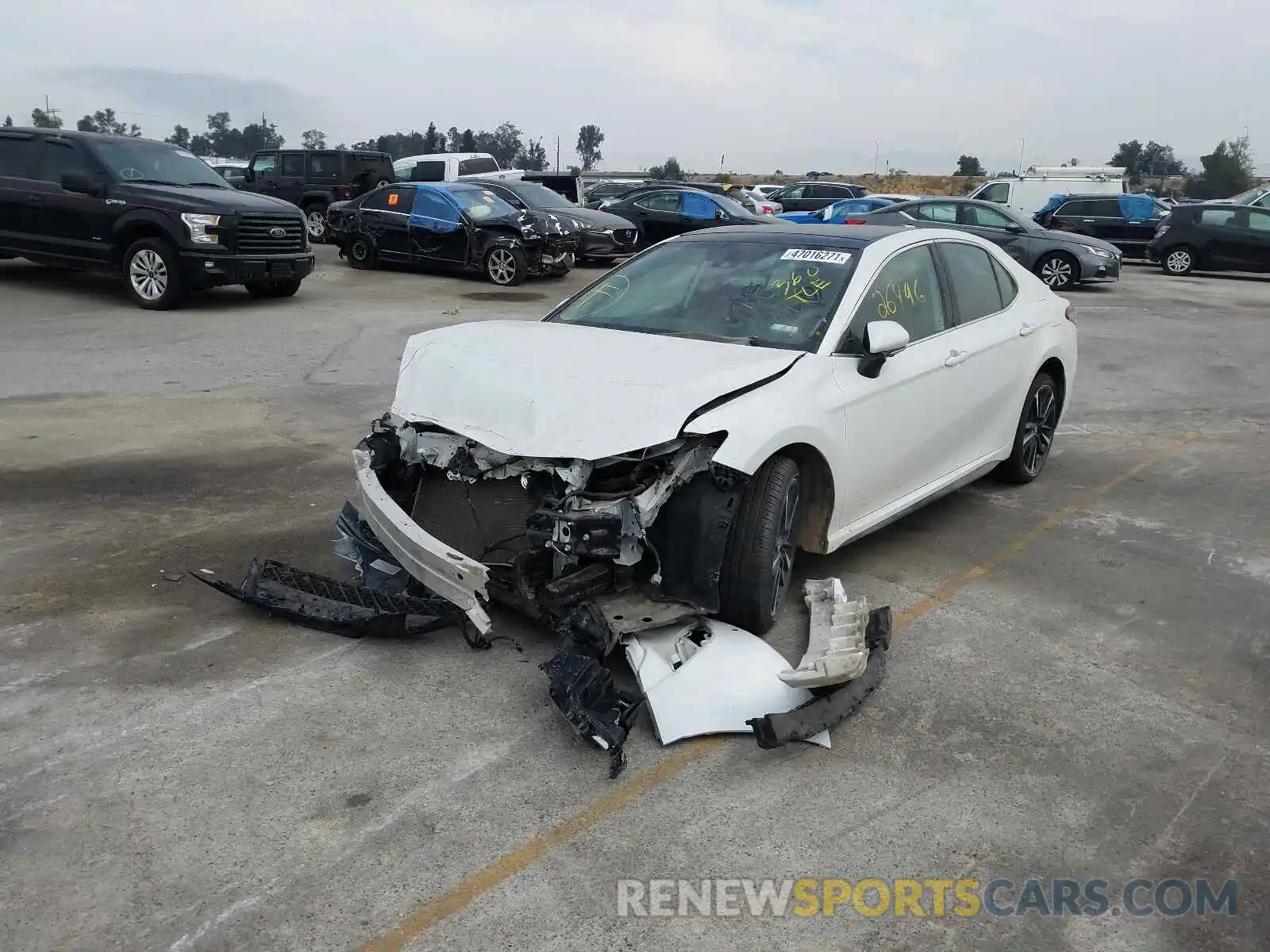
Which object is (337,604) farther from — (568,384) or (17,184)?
(17,184)

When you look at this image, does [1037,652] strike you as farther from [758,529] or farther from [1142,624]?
[758,529]

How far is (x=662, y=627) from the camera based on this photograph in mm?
4266

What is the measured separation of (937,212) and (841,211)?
220 inches

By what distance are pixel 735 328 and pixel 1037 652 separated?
1.94 metres

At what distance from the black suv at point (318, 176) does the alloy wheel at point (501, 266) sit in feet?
21.2

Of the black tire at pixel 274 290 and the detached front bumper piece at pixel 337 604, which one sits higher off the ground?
the black tire at pixel 274 290

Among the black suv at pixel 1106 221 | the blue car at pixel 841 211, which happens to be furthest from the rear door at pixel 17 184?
the black suv at pixel 1106 221

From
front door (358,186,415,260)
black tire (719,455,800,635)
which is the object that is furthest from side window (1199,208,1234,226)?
black tire (719,455,800,635)

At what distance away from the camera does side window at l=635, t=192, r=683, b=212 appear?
21.3 metres

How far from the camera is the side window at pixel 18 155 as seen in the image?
13.2 m

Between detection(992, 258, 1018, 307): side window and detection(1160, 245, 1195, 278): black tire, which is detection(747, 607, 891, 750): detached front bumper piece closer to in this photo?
detection(992, 258, 1018, 307): side window

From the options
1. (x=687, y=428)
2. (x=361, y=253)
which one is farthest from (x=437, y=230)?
(x=687, y=428)

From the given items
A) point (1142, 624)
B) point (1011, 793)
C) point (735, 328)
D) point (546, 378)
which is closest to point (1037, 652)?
point (1142, 624)

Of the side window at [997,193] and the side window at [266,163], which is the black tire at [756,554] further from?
the side window at [997,193]
